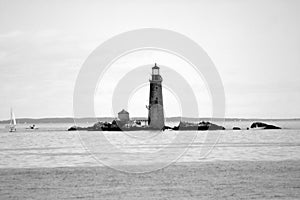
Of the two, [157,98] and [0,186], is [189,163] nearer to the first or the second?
[0,186]

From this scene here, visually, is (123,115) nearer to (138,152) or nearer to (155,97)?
(155,97)

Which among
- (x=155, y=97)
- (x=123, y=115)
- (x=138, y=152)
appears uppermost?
(x=155, y=97)

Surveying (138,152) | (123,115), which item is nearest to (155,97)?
(123,115)

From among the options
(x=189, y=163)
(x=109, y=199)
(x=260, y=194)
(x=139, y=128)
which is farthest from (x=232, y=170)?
(x=139, y=128)

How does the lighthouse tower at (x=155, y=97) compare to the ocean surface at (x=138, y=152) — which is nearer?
the ocean surface at (x=138, y=152)

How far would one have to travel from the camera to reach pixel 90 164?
3378 cm

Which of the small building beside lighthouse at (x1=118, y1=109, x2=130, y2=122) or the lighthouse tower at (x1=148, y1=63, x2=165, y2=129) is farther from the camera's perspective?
the small building beside lighthouse at (x1=118, y1=109, x2=130, y2=122)

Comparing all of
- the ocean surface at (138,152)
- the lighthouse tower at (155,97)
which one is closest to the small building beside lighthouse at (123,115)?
the ocean surface at (138,152)

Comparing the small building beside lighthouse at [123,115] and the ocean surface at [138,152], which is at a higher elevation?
the small building beside lighthouse at [123,115]

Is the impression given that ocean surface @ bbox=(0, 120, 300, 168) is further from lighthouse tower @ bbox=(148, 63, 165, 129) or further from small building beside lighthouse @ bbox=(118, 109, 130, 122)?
small building beside lighthouse @ bbox=(118, 109, 130, 122)

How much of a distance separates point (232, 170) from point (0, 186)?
39.6 feet

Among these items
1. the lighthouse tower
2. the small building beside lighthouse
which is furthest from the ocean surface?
the small building beside lighthouse

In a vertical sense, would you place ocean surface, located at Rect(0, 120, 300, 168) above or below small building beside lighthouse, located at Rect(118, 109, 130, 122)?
below

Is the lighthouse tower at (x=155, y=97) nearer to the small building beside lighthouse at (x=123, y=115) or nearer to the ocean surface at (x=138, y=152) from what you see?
the ocean surface at (x=138, y=152)
